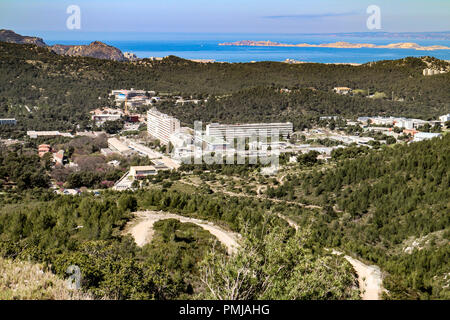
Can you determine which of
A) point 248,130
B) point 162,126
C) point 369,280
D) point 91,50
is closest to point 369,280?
point 369,280

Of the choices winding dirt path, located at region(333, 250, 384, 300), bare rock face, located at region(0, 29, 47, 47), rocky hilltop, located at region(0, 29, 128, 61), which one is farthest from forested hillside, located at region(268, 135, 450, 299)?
rocky hilltop, located at region(0, 29, 128, 61)

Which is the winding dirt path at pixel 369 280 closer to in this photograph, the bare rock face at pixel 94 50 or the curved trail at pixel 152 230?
the curved trail at pixel 152 230

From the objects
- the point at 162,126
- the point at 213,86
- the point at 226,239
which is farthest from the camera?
the point at 213,86

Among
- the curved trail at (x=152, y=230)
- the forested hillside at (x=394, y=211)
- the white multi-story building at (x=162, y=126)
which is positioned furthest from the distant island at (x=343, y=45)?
the curved trail at (x=152, y=230)

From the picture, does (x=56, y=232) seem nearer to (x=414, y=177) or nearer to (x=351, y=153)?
(x=414, y=177)

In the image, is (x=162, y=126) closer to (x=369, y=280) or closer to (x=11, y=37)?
(x=369, y=280)
